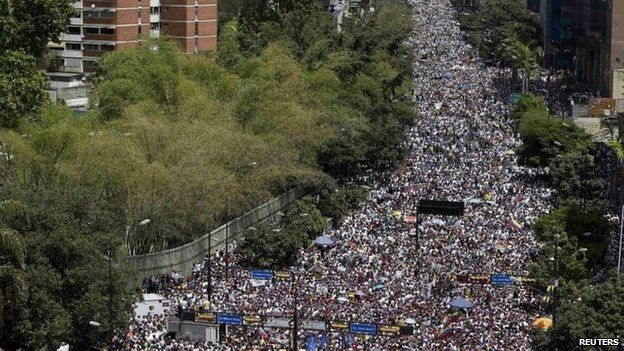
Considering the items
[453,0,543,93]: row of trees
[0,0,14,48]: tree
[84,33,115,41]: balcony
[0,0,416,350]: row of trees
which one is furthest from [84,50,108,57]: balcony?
[453,0,543,93]: row of trees

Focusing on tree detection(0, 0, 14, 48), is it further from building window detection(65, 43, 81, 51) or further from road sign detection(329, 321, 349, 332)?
building window detection(65, 43, 81, 51)

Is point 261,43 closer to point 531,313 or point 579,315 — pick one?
point 531,313

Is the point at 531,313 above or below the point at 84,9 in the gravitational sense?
below

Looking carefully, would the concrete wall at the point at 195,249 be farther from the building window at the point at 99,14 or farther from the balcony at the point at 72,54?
the balcony at the point at 72,54

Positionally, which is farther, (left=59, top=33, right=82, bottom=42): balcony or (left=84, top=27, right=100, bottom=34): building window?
(left=59, top=33, right=82, bottom=42): balcony

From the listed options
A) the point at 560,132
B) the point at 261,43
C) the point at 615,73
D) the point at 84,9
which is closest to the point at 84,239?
the point at 560,132

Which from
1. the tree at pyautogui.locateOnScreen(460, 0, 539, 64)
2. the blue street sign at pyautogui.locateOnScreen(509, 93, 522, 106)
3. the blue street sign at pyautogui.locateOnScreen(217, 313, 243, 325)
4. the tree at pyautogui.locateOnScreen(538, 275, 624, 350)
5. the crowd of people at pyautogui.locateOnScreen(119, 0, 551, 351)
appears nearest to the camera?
the tree at pyautogui.locateOnScreen(538, 275, 624, 350)

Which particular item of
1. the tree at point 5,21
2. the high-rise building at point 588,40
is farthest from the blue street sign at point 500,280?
the high-rise building at point 588,40
